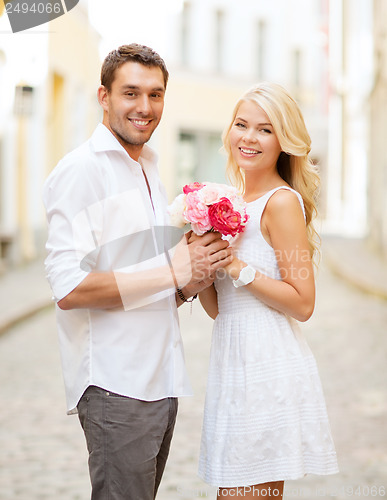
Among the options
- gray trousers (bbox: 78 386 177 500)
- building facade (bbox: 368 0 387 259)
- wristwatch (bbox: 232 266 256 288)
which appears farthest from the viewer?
building facade (bbox: 368 0 387 259)

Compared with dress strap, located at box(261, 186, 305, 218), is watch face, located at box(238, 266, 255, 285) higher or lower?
lower

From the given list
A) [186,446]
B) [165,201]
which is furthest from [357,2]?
[165,201]

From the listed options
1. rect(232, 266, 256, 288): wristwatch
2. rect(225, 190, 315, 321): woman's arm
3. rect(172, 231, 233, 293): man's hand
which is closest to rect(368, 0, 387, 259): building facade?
rect(225, 190, 315, 321): woman's arm

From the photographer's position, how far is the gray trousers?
280cm

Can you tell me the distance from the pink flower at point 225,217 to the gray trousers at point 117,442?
0.67 metres

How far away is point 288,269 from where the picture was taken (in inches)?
124

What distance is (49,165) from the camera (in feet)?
64.2

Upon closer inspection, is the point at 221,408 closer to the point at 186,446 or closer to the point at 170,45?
the point at 186,446

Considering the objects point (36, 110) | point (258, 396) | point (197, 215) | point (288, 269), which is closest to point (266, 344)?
point (258, 396)

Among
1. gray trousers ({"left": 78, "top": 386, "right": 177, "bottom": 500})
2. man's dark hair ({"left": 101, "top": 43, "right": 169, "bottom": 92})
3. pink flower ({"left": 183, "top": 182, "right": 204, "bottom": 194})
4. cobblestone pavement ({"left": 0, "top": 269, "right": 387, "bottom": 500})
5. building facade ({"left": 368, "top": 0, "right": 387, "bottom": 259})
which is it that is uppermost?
building facade ({"left": 368, "top": 0, "right": 387, "bottom": 259})

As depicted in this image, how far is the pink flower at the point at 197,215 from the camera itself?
2967 millimetres

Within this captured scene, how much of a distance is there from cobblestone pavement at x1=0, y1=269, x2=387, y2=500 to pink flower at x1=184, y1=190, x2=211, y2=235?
2.47 meters

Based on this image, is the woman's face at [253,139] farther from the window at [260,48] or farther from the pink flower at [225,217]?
the window at [260,48]

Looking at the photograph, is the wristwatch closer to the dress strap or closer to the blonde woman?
the blonde woman
